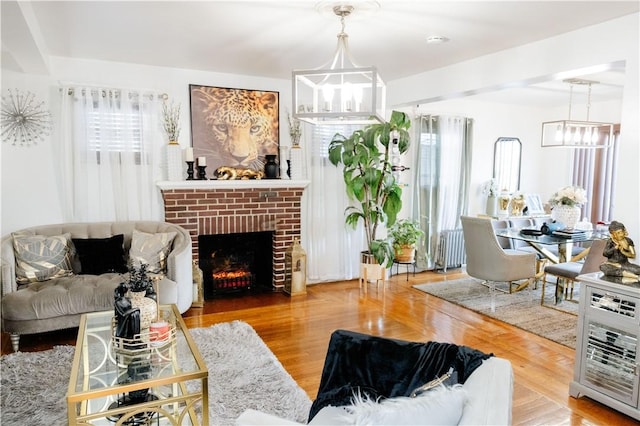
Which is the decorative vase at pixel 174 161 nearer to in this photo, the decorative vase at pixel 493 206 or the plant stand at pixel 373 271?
the plant stand at pixel 373 271

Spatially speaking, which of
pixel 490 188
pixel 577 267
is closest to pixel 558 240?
pixel 577 267

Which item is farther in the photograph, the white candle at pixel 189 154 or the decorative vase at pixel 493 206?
the decorative vase at pixel 493 206

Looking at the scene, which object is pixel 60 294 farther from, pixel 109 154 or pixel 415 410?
pixel 415 410

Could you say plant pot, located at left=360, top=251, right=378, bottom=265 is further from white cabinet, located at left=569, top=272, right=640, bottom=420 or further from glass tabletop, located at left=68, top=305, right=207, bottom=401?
glass tabletop, located at left=68, top=305, right=207, bottom=401

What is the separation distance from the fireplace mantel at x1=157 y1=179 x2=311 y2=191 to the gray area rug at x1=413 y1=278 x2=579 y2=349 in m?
2.02

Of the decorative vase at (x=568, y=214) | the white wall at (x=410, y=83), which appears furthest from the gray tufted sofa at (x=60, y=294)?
the decorative vase at (x=568, y=214)

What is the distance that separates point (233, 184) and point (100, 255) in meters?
1.50

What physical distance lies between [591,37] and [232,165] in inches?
139

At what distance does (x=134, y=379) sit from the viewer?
6.51 ft

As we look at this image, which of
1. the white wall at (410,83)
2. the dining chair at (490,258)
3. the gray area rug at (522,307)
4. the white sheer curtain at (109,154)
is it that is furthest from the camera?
the dining chair at (490,258)

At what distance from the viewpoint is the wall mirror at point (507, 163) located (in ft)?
22.6

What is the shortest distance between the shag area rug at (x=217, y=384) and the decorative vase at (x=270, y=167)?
80.2 inches

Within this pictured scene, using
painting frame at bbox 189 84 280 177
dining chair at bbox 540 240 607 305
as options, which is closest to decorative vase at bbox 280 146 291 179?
painting frame at bbox 189 84 280 177

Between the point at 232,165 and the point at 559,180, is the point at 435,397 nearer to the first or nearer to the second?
the point at 232,165
